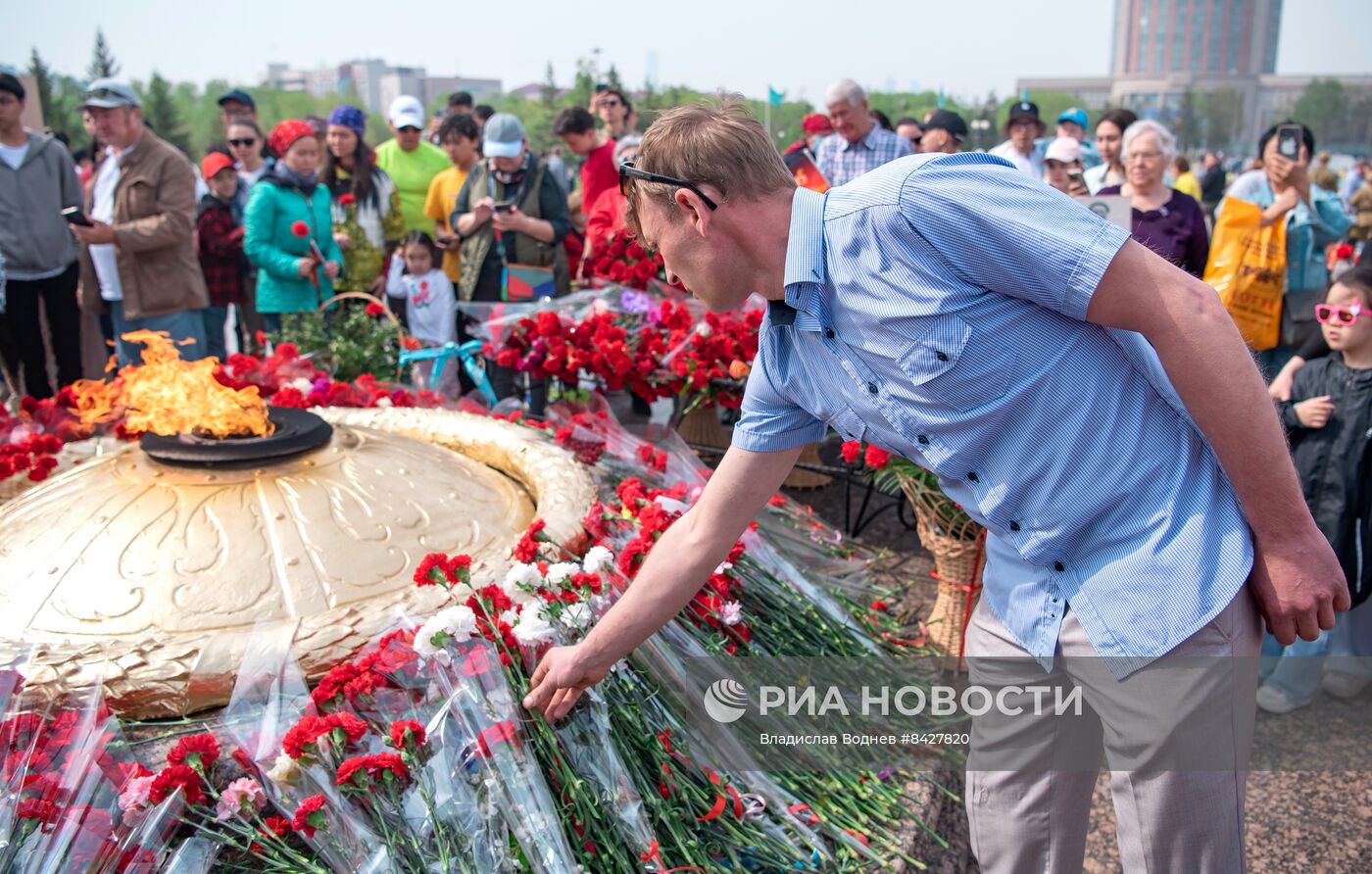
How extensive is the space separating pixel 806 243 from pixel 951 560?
230 cm

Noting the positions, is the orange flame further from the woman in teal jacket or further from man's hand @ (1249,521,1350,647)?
the woman in teal jacket

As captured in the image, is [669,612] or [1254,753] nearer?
[669,612]

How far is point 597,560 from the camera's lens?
2.52 metres

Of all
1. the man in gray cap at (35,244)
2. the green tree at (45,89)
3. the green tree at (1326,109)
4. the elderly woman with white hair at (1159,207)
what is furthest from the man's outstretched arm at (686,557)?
the green tree at (1326,109)

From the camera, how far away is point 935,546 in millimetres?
3621

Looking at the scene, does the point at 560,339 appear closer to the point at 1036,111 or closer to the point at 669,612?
the point at 669,612

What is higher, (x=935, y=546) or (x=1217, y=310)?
(x=1217, y=310)

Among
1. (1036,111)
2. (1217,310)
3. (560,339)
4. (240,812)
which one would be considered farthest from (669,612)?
(1036,111)

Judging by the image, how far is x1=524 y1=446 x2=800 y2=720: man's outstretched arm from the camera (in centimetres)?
185

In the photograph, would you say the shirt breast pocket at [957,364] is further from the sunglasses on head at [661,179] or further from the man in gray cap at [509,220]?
the man in gray cap at [509,220]

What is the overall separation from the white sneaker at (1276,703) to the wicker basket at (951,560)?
1049 mm

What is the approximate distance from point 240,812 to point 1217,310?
6.34 feet

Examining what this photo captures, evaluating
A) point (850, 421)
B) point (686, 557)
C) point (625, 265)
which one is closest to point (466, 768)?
point (686, 557)

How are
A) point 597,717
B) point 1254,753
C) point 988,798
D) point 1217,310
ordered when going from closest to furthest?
1. point 1217,310
2. point 988,798
3. point 597,717
4. point 1254,753
